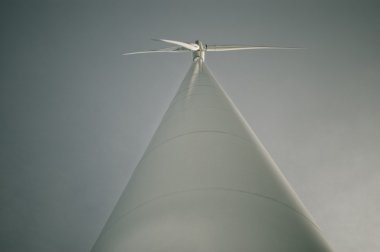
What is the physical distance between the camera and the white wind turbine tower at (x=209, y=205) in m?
2.18

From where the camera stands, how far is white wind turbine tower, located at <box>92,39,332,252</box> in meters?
2.18

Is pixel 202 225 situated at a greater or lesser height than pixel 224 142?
lesser

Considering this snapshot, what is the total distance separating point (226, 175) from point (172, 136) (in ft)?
4.19

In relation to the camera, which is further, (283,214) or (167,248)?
(283,214)

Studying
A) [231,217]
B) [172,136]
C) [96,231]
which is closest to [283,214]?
[231,217]

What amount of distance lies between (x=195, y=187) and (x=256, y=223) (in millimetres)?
631

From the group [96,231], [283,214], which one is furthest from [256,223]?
[96,231]

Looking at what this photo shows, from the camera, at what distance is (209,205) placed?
243 centimetres

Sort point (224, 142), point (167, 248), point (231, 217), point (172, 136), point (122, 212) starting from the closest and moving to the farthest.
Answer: point (167, 248) < point (231, 217) < point (122, 212) < point (224, 142) < point (172, 136)

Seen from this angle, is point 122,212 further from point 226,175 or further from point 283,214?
point 283,214

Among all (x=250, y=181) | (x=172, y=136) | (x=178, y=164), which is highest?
(x=172, y=136)

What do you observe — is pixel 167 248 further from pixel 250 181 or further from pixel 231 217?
pixel 250 181

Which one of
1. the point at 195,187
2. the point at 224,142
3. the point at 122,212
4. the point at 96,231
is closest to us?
the point at 195,187

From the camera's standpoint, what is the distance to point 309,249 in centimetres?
224
